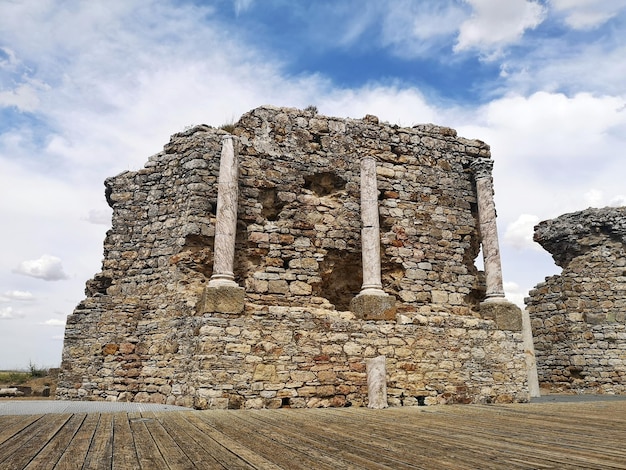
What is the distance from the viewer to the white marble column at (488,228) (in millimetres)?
9586

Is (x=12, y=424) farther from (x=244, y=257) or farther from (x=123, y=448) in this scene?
(x=244, y=257)

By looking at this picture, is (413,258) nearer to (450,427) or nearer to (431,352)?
(431,352)

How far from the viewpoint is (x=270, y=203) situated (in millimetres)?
9078

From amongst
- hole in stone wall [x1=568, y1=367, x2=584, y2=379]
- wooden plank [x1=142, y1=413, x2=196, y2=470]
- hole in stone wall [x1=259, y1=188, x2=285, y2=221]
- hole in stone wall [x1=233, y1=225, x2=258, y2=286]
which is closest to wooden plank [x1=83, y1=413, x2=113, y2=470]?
wooden plank [x1=142, y1=413, x2=196, y2=470]

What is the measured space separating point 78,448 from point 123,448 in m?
0.35

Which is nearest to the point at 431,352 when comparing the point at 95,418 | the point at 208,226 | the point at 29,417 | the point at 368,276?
the point at 368,276

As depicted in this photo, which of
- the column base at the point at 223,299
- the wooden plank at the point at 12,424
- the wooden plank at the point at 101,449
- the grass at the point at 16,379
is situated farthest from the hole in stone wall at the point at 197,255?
the grass at the point at 16,379

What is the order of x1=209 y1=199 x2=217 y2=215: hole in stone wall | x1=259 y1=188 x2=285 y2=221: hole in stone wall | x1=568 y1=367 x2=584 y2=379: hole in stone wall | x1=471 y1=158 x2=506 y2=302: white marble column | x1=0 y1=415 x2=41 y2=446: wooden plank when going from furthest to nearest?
x1=568 y1=367 x2=584 y2=379: hole in stone wall < x1=471 y1=158 x2=506 y2=302: white marble column < x1=259 y1=188 x2=285 y2=221: hole in stone wall < x1=209 y1=199 x2=217 y2=215: hole in stone wall < x1=0 y1=415 x2=41 y2=446: wooden plank

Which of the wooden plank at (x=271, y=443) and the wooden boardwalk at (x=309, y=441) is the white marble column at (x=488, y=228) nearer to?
the wooden boardwalk at (x=309, y=441)

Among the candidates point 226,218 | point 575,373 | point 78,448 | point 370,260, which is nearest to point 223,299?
point 226,218

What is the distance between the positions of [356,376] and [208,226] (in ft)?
12.1

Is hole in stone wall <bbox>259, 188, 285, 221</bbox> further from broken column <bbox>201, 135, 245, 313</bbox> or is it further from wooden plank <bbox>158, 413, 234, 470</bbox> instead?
wooden plank <bbox>158, 413, 234, 470</bbox>

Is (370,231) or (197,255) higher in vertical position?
(370,231)

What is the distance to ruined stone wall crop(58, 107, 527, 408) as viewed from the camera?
301 inches
